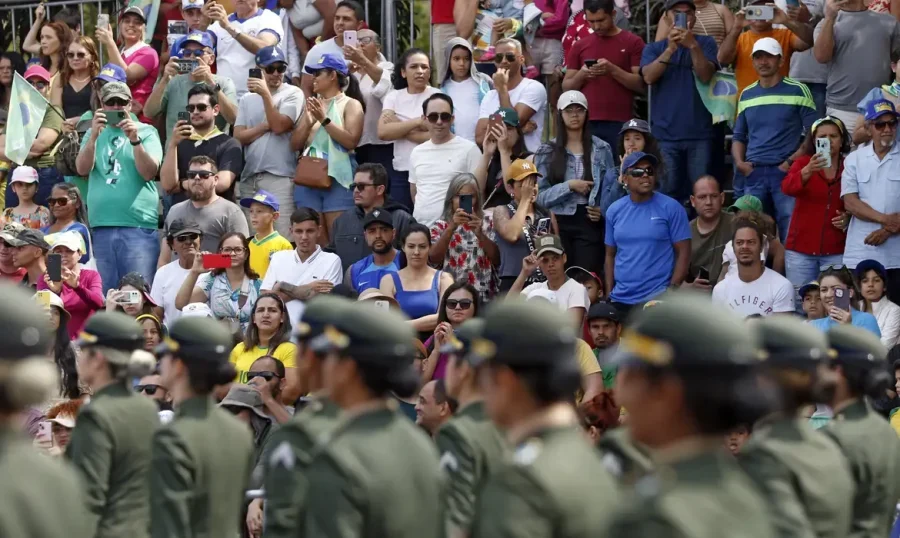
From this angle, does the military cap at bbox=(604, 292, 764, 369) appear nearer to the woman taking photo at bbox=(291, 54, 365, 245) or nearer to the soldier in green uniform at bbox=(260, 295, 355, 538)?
the soldier in green uniform at bbox=(260, 295, 355, 538)

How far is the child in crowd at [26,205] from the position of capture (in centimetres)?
1380

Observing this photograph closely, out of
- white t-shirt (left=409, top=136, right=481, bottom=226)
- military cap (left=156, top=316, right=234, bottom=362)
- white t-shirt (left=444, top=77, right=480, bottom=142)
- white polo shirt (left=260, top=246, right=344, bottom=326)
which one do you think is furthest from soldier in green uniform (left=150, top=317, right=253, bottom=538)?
white t-shirt (left=444, top=77, right=480, bottom=142)

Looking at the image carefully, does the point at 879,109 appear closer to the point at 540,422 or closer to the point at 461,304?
the point at 461,304

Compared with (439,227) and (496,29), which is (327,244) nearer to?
(439,227)

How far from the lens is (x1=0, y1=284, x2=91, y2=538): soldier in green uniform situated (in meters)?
3.87

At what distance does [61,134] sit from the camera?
588 inches

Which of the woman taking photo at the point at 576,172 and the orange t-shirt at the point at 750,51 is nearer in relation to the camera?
the woman taking photo at the point at 576,172

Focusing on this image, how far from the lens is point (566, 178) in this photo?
506 inches

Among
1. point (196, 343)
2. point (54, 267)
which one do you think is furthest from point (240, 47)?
point (196, 343)

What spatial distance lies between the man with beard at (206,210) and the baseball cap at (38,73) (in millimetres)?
2868

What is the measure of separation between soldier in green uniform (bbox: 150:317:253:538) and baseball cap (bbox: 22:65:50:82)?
9.58 m

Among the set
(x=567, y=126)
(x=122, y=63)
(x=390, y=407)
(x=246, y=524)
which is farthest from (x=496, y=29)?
(x=390, y=407)

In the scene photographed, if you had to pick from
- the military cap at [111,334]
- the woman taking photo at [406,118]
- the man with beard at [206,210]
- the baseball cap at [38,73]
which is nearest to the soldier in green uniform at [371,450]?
the military cap at [111,334]

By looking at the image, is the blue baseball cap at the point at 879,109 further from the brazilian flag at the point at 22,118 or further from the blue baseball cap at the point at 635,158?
the brazilian flag at the point at 22,118
